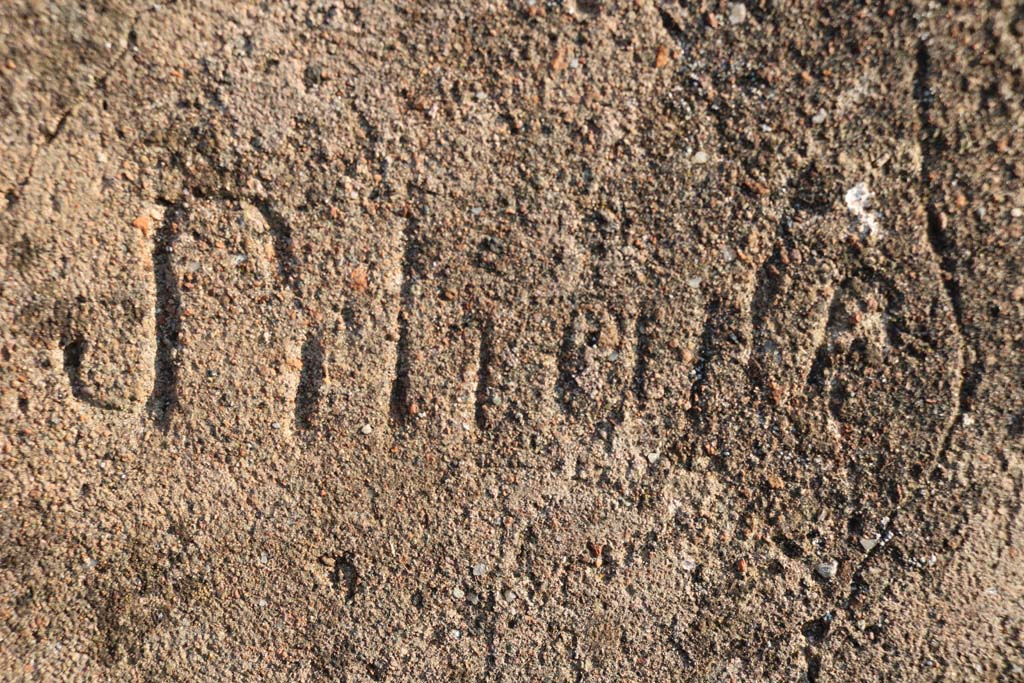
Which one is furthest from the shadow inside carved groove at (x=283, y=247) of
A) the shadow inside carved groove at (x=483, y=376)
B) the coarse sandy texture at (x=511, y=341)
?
the shadow inside carved groove at (x=483, y=376)

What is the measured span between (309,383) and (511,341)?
0.42 m

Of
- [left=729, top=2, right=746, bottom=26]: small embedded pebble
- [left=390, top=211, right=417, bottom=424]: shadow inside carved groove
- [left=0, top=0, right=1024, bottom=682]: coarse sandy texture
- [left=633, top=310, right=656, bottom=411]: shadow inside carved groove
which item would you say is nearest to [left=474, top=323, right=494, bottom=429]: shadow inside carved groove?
[left=0, top=0, right=1024, bottom=682]: coarse sandy texture

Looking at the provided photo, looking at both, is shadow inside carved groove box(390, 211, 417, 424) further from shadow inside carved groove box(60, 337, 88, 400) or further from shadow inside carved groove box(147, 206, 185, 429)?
shadow inside carved groove box(60, 337, 88, 400)

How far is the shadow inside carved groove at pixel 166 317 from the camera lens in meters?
1.34

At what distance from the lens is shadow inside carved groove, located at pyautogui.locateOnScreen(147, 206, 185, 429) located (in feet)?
4.40

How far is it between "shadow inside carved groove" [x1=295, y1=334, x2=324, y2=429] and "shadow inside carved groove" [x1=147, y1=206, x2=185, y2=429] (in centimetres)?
25

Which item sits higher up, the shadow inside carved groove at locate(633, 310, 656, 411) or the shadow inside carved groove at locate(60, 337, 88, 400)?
the shadow inside carved groove at locate(633, 310, 656, 411)

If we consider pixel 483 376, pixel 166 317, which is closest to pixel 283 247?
pixel 166 317

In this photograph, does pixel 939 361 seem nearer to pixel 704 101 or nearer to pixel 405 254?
pixel 704 101

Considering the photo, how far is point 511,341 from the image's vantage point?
137cm

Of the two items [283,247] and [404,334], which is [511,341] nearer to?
[404,334]

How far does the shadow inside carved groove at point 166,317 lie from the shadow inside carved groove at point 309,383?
247 mm

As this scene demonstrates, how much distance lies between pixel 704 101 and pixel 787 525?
86 centimetres

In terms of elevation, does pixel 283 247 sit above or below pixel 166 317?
above
